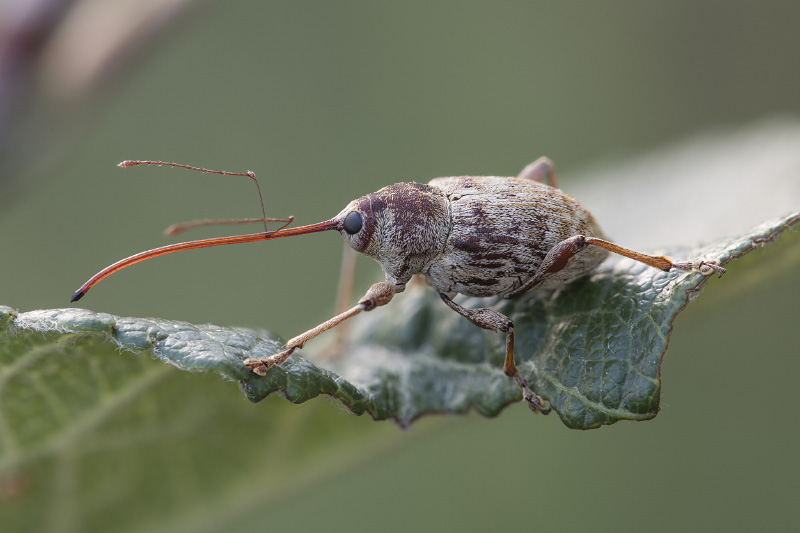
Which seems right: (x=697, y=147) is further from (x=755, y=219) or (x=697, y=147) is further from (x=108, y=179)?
(x=108, y=179)

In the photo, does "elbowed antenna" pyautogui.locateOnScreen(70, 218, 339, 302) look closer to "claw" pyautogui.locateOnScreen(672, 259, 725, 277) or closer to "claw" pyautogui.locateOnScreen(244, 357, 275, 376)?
"claw" pyautogui.locateOnScreen(244, 357, 275, 376)

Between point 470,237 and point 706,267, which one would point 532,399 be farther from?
point 470,237

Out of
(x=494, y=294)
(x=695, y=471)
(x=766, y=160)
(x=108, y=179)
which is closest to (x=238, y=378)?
(x=494, y=294)

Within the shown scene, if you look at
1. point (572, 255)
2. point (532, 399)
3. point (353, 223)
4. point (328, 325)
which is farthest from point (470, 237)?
point (532, 399)

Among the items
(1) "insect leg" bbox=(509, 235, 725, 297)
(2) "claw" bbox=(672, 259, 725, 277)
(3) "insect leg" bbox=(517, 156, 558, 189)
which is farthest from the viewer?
(3) "insect leg" bbox=(517, 156, 558, 189)

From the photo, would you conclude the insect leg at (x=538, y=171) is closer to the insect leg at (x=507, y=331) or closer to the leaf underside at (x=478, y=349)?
the leaf underside at (x=478, y=349)

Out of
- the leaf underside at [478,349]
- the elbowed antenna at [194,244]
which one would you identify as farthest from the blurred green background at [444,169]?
the elbowed antenna at [194,244]

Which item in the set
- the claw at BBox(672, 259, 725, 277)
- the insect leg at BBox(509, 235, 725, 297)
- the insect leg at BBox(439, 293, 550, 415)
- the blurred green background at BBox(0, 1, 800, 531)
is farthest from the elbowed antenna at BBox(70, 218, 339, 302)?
the blurred green background at BBox(0, 1, 800, 531)

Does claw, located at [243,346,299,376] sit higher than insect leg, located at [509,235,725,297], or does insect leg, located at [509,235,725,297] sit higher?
insect leg, located at [509,235,725,297]

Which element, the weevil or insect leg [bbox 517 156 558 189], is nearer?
the weevil
